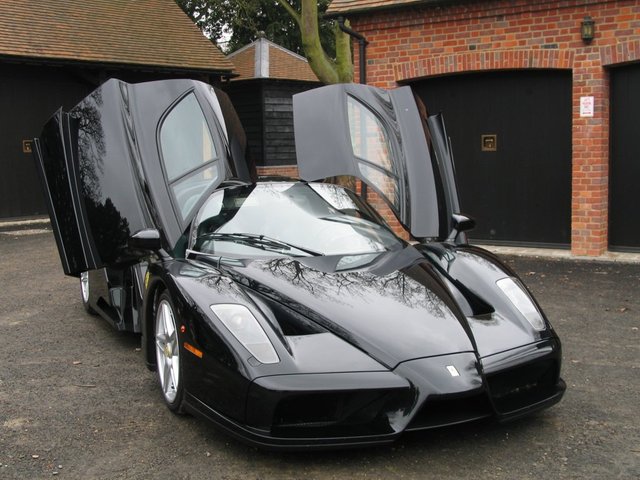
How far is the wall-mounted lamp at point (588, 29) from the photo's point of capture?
956cm

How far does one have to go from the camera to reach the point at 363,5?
1130 centimetres

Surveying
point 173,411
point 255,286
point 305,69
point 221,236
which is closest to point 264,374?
point 255,286

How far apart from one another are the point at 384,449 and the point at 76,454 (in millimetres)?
1514

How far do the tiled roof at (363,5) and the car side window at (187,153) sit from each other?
635cm

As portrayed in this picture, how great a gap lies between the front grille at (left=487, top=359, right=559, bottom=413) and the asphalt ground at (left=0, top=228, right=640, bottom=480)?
0.69 feet

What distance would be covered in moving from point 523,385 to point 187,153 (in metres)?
2.79

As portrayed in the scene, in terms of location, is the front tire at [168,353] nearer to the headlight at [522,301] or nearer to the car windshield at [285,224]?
the car windshield at [285,224]

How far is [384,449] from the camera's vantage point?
11.7ft

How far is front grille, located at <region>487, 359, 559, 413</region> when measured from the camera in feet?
11.5

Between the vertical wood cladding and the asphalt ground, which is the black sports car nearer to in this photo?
the asphalt ground

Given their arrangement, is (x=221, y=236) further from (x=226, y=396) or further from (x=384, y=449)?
(x=384, y=449)

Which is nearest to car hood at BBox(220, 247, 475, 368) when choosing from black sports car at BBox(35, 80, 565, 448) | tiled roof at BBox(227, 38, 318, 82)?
black sports car at BBox(35, 80, 565, 448)

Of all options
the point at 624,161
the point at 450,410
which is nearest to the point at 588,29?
the point at 624,161

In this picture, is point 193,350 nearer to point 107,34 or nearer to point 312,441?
point 312,441
